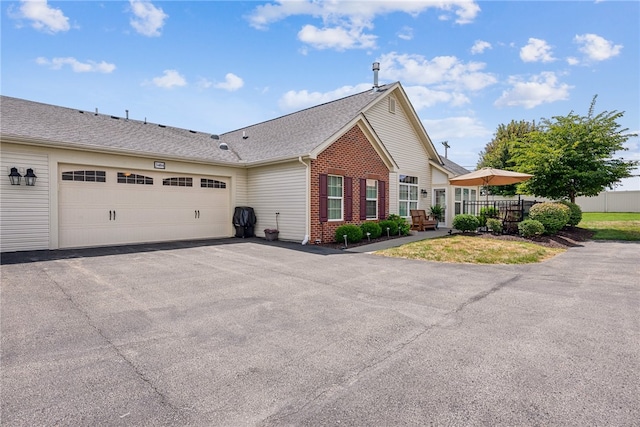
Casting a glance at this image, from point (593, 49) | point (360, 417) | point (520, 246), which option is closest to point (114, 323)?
point (360, 417)

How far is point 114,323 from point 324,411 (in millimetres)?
3293

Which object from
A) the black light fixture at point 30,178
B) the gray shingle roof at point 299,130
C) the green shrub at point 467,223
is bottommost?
the green shrub at point 467,223

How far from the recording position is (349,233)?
12.0 m

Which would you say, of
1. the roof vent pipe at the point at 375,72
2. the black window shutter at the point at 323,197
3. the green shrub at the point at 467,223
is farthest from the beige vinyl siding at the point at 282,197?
the roof vent pipe at the point at 375,72

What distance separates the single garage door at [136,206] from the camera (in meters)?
10.5

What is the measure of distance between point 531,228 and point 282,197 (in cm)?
938

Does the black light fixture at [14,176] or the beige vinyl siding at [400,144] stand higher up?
the beige vinyl siding at [400,144]

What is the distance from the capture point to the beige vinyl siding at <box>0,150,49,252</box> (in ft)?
30.6

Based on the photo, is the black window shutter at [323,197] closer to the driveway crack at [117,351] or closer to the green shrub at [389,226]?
the green shrub at [389,226]

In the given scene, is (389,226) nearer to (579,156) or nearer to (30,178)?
(579,156)

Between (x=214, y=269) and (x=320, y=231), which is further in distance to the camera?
(x=320, y=231)

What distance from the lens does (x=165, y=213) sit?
1249 centimetres

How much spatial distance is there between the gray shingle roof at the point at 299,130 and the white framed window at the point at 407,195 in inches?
185

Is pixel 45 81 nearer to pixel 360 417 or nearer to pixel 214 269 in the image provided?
pixel 214 269
